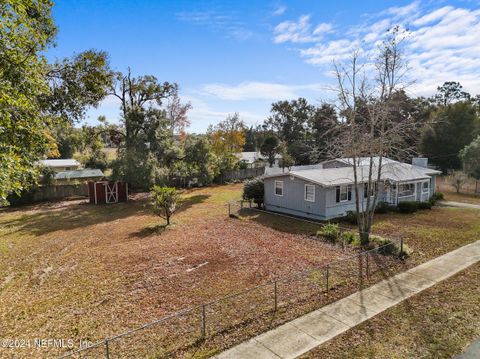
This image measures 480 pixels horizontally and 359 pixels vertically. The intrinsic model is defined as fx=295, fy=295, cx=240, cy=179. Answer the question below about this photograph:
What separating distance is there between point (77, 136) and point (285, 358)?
185 feet

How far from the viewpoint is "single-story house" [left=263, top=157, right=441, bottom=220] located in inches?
770

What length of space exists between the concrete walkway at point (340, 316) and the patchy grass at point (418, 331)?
0.26 m

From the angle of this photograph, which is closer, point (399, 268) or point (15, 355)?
point (15, 355)

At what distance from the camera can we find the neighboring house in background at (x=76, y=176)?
104 ft

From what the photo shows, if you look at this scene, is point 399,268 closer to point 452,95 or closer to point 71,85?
point 71,85

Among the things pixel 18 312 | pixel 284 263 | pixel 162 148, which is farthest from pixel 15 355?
pixel 162 148

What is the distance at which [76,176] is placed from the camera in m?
32.2

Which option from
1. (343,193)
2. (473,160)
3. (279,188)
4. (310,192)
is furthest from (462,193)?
(279,188)

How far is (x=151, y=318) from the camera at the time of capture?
820 cm

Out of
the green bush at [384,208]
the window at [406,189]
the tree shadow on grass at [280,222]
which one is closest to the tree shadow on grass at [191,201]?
the tree shadow on grass at [280,222]

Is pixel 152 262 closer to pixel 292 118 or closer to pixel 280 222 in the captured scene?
pixel 280 222

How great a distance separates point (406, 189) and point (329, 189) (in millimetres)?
8690

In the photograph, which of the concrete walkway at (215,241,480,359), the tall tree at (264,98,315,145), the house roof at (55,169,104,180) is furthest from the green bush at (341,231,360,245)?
the tall tree at (264,98,315,145)

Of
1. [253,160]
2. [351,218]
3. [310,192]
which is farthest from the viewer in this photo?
[253,160]
